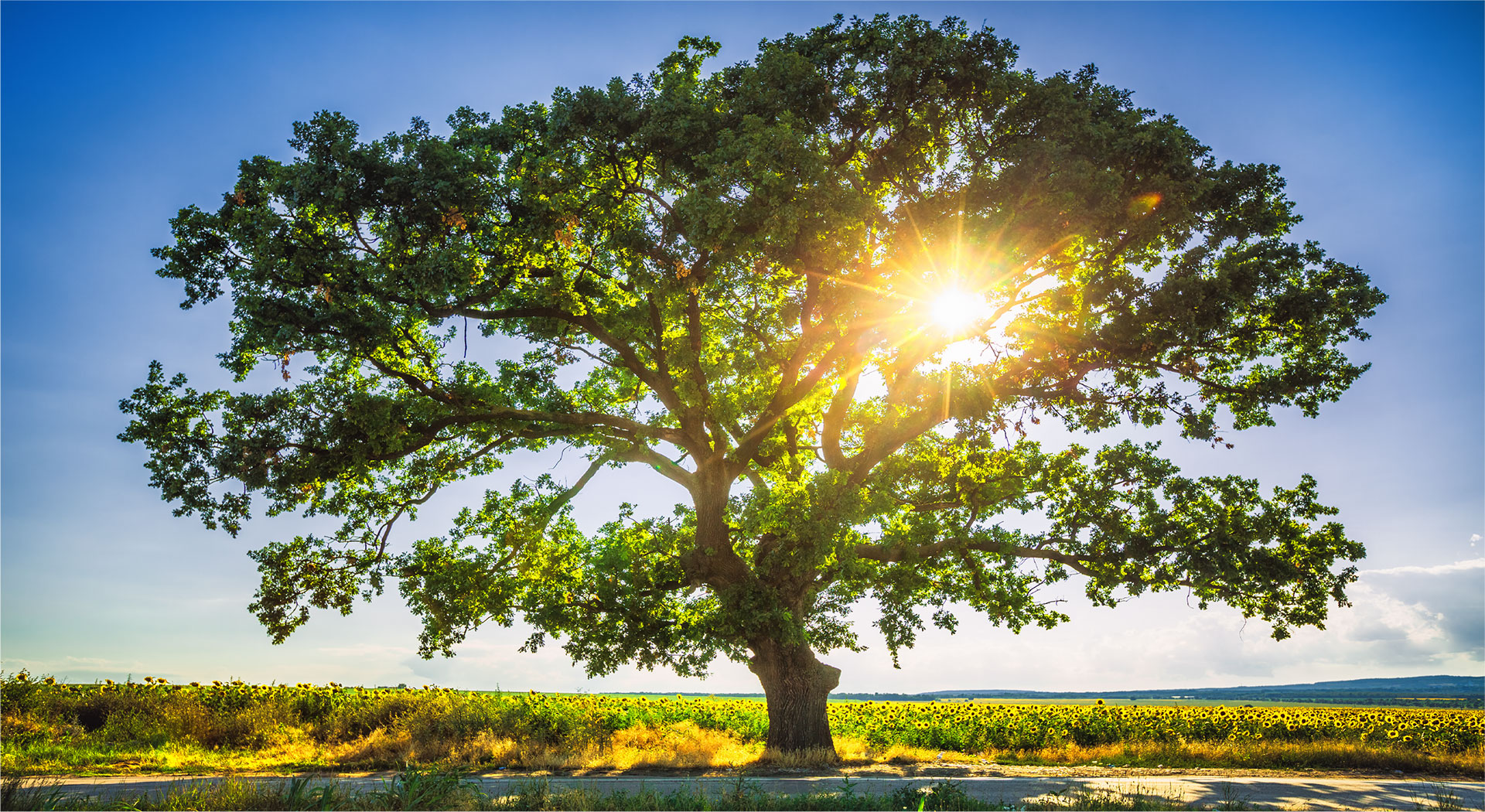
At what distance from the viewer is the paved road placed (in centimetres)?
928

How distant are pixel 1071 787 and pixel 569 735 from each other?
1083 cm

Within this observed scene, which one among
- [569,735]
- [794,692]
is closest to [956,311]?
[794,692]

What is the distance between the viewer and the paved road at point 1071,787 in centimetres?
928

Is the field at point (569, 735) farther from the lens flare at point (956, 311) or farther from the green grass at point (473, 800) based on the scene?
the lens flare at point (956, 311)

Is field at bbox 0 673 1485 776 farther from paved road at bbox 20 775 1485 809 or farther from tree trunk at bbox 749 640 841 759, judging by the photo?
paved road at bbox 20 775 1485 809

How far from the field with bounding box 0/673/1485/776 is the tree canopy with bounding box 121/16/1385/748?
2.14m

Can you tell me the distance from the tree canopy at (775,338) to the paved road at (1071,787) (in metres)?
4.13

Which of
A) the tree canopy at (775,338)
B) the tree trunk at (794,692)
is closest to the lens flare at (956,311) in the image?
the tree canopy at (775,338)

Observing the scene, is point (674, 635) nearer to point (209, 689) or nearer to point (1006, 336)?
point (1006, 336)

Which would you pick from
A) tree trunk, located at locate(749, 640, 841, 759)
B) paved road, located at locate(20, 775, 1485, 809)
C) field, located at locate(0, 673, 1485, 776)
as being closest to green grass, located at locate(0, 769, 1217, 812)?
paved road, located at locate(20, 775, 1485, 809)

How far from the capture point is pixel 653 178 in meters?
14.2

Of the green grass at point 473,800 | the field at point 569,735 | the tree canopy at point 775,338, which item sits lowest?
the field at point 569,735

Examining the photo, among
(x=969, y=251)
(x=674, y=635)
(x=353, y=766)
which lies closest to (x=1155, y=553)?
(x=969, y=251)

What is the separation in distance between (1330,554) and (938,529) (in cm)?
874
